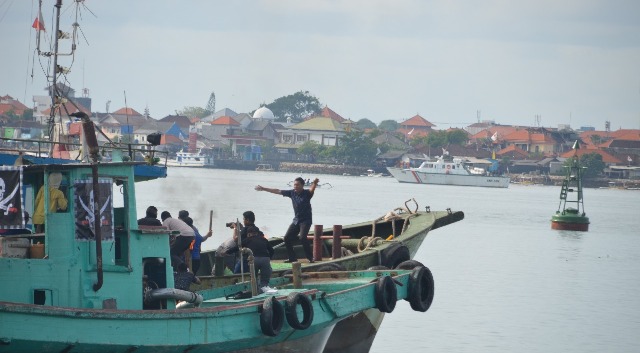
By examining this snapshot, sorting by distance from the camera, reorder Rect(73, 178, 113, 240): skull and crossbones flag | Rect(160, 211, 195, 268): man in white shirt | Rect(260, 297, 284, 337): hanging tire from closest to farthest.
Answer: Rect(73, 178, 113, 240): skull and crossbones flag, Rect(260, 297, 284, 337): hanging tire, Rect(160, 211, 195, 268): man in white shirt

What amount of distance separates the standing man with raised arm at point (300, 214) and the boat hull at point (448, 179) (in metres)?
114

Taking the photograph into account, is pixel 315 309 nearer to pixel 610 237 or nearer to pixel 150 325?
pixel 150 325

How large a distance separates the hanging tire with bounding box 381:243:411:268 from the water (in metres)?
3.39

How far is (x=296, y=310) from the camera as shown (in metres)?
15.2

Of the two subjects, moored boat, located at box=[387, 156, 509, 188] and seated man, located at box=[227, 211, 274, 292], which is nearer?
seated man, located at box=[227, 211, 274, 292]

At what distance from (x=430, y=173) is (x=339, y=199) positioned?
50.0 m

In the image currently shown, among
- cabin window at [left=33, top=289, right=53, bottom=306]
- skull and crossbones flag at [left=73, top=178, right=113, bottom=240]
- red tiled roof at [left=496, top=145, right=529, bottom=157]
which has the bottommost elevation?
red tiled roof at [left=496, top=145, right=529, bottom=157]

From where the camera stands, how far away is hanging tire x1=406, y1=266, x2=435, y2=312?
17484mm

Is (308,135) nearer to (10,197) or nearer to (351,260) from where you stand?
(351,260)

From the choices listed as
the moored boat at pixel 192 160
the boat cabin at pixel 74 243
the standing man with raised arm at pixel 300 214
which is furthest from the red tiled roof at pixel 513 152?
the boat cabin at pixel 74 243

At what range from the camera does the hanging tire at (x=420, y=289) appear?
688 inches

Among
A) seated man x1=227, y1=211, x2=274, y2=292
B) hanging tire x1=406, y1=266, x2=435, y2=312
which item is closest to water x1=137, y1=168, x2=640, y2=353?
hanging tire x1=406, y1=266, x2=435, y2=312

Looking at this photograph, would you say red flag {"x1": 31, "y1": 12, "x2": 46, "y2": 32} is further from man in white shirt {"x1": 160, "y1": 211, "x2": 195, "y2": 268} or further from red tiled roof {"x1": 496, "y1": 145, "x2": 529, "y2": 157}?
red tiled roof {"x1": 496, "y1": 145, "x2": 529, "y2": 157}

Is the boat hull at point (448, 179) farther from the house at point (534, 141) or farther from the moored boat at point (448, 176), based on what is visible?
the house at point (534, 141)
